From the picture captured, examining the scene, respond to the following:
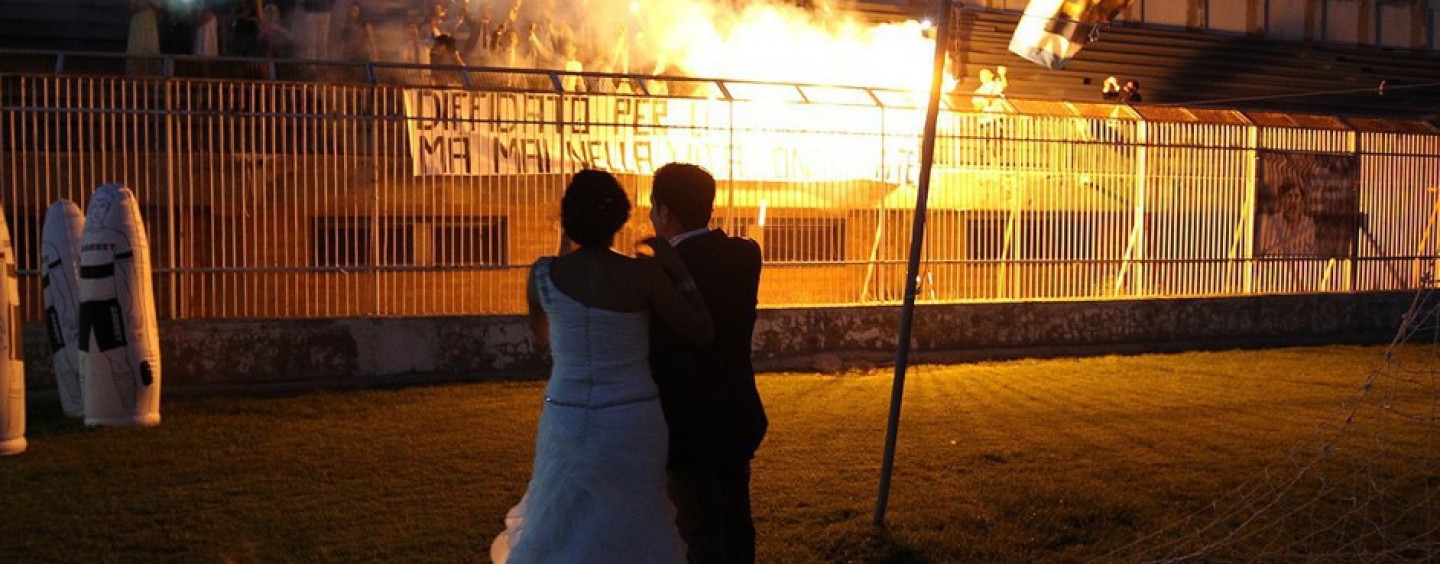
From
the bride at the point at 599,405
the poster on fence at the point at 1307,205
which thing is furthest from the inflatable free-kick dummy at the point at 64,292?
the poster on fence at the point at 1307,205

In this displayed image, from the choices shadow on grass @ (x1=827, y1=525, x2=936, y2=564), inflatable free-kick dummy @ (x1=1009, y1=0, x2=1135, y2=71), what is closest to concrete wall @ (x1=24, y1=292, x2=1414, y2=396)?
inflatable free-kick dummy @ (x1=1009, y1=0, x2=1135, y2=71)

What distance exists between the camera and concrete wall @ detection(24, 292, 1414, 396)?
34.4ft

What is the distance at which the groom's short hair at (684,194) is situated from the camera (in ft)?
15.1

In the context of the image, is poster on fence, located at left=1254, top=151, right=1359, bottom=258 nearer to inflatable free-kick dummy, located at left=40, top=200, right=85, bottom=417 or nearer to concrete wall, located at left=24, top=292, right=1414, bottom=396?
concrete wall, located at left=24, top=292, right=1414, bottom=396

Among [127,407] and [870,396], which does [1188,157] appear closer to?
[870,396]

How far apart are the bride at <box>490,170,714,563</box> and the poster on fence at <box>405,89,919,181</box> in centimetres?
713

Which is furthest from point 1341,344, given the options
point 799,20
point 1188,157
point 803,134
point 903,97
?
point 799,20

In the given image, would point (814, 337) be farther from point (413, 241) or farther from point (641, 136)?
point (413, 241)

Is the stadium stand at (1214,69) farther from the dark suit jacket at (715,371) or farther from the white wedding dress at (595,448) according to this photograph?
the white wedding dress at (595,448)

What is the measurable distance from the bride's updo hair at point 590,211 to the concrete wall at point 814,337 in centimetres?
701

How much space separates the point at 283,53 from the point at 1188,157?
9839mm

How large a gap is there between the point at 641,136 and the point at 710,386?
7591mm

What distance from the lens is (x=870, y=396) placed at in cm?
1072

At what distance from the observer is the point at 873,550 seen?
6.12 metres
